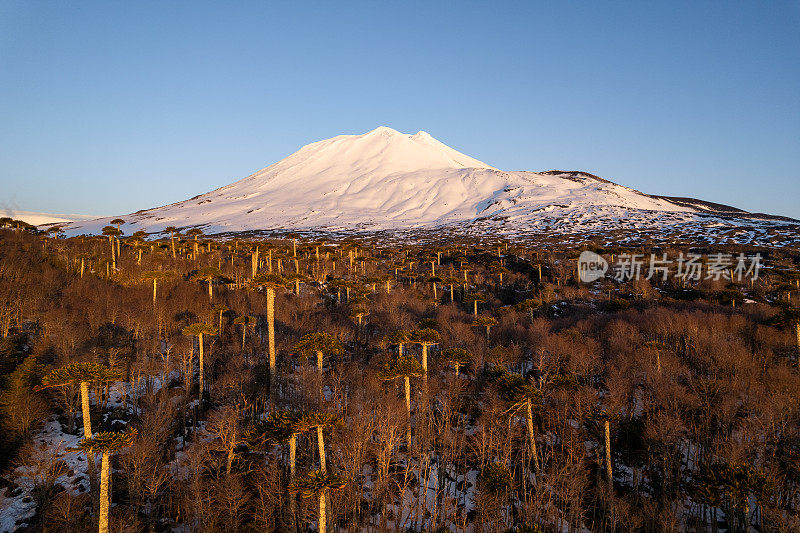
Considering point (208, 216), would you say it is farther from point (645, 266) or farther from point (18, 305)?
point (645, 266)

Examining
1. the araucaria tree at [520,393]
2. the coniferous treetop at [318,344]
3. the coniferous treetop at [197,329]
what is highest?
the coniferous treetop at [318,344]

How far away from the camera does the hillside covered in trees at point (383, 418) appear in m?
16.5

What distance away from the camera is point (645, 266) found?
198ft

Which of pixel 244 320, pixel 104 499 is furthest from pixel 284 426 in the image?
pixel 244 320

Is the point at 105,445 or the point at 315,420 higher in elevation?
the point at 315,420

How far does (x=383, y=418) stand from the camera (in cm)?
2017

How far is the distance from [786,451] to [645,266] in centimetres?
4747

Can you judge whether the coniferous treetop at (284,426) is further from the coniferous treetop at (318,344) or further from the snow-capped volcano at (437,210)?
the snow-capped volcano at (437,210)

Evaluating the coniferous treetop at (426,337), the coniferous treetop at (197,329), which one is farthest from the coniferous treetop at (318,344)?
the coniferous treetop at (197,329)

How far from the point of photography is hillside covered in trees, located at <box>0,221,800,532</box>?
54.1ft

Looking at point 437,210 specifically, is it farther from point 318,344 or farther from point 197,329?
point 318,344

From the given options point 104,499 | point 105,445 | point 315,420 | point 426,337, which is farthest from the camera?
point 426,337

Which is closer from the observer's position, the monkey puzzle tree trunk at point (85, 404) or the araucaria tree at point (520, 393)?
the monkey puzzle tree trunk at point (85, 404)

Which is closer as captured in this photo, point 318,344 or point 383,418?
point 318,344
